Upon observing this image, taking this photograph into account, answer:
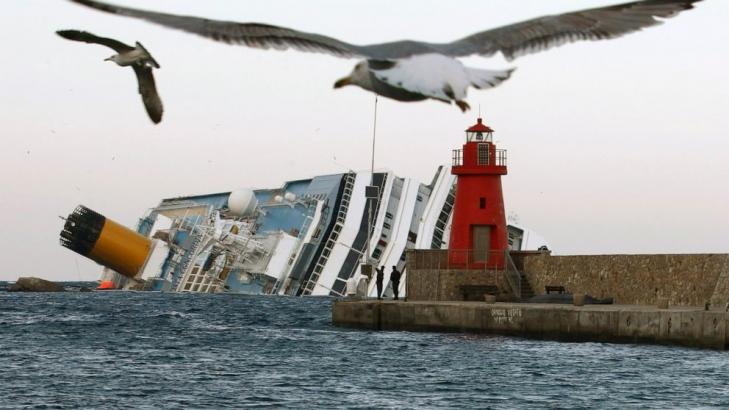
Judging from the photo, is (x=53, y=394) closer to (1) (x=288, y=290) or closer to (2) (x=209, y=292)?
(1) (x=288, y=290)

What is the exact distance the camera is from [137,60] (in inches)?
141

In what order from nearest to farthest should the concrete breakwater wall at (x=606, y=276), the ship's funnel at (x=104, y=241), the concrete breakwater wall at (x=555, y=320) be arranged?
1. the concrete breakwater wall at (x=555, y=320)
2. the concrete breakwater wall at (x=606, y=276)
3. the ship's funnel at (x=104, y=241)

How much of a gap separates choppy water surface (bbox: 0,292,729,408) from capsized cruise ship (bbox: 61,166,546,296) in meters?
26.2

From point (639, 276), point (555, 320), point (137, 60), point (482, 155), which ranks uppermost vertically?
point (482, 155)

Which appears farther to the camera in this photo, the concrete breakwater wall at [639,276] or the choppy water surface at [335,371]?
the concrete breakwater wall at [639,276]

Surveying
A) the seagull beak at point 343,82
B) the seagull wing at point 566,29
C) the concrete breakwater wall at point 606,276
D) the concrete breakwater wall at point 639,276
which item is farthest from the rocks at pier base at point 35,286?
the seagull beak at point 343,82

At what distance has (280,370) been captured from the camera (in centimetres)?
3166

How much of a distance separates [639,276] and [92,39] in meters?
36.5

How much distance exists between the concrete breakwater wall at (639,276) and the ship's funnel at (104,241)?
4336 centimetres

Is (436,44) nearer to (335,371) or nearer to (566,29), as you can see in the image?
(566,29)

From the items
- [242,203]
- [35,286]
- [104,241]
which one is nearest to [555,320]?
[242,203]

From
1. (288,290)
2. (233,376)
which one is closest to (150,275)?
(288,290)

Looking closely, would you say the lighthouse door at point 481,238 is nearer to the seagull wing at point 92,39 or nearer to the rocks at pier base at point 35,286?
the seagull wing at point 92,39

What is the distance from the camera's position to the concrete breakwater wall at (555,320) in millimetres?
32375
